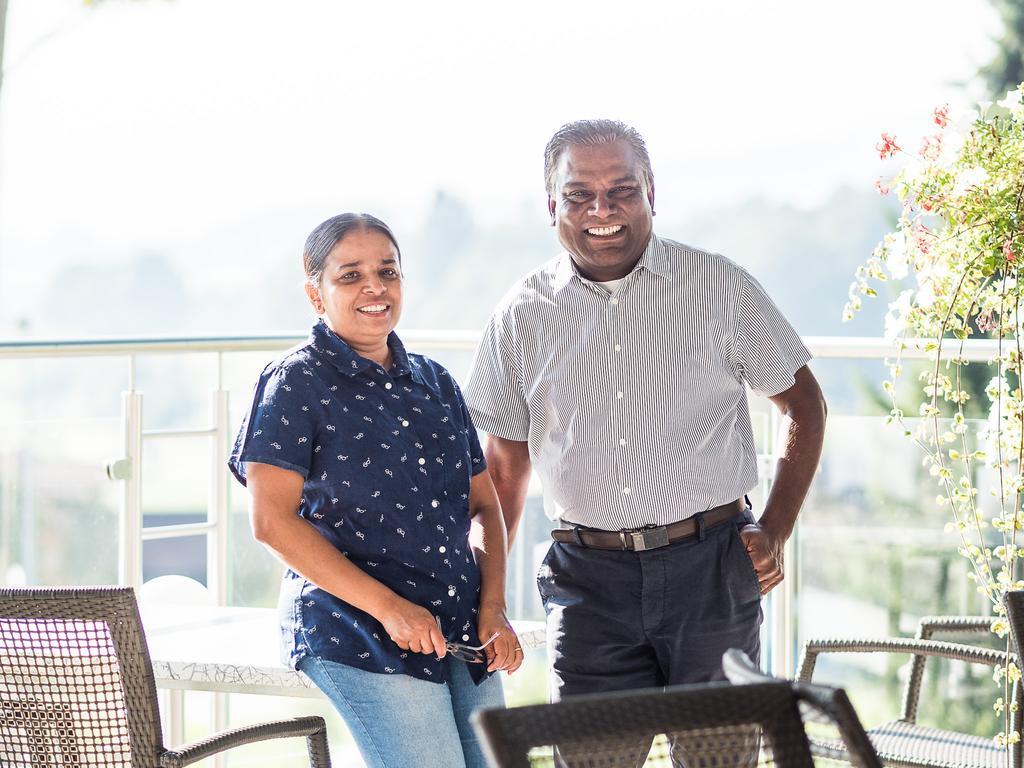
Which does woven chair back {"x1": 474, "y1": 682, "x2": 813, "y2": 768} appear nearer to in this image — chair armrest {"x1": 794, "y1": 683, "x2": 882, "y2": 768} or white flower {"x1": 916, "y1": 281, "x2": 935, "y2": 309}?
chair armrest {"x1": 794, "y1": 683, "x2": 882, "y2": 768}

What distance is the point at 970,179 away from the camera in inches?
82.0

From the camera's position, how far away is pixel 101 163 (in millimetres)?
29594

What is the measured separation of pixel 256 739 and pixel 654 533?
777mm

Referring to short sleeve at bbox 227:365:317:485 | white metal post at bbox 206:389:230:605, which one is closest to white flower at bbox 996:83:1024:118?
short sleeve at bbox 227:365:317:485

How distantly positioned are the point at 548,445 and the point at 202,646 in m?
0.79

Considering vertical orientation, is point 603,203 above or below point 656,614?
above

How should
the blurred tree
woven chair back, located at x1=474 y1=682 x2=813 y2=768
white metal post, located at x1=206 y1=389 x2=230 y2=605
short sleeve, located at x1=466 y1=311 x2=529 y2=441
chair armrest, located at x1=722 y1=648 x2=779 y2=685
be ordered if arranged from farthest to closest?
the blurred tree → white metal post, located at x1=206 y1=389 x2=230 y2=605 → short sleeve, located at x1=466 y1=311 x2=529 y2=441 → chair armrest, located at x1=722 y1=648 x2=779 y2=685 → woven chair back, located at x1=474 y1=682 x2=813 y2=768

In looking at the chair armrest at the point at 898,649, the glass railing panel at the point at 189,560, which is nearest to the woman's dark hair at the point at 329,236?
the chair armrest at the point at 898,649

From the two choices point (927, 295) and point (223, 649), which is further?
point (223, 649)

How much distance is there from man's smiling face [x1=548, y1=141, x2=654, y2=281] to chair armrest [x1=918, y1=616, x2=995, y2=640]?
1139mm

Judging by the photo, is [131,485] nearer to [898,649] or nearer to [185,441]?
[185,441]

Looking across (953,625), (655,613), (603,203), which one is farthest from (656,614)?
(953,625)

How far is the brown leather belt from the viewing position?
88.8 inches

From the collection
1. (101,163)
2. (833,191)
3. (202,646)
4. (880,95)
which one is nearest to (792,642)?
(202,646)
